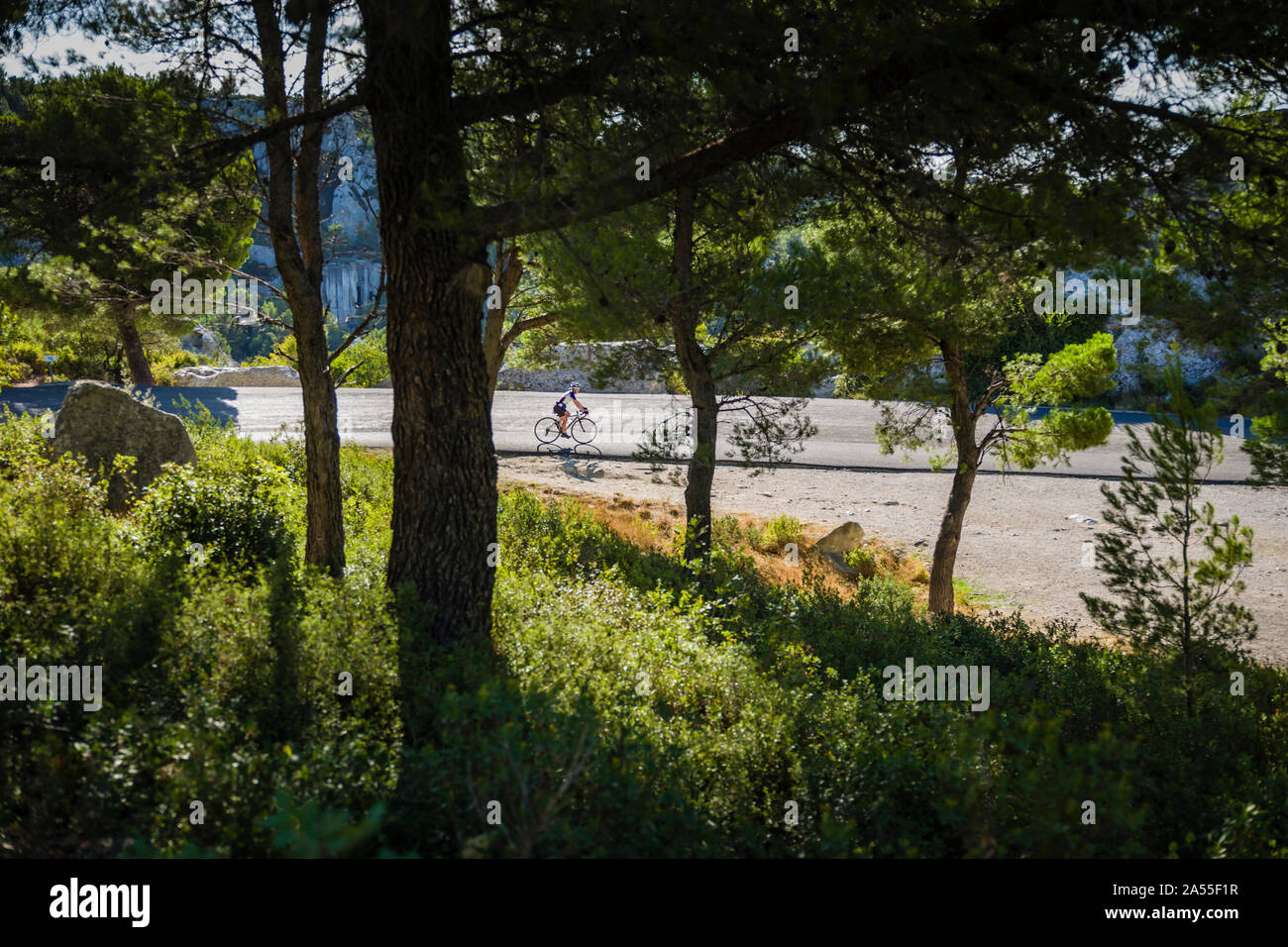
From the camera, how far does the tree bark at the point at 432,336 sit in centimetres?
489

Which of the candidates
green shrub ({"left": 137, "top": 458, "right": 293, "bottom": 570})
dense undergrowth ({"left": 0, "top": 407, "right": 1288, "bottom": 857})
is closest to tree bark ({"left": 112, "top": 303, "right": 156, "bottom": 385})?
green shrub ({"left": 137, "top": 458, "right": 293, "bottom": 570})

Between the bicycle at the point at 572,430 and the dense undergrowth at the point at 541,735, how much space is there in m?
12.1

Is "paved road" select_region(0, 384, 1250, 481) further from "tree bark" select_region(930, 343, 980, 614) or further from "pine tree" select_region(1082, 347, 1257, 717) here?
"pine tree" select_region(1082, 347, 1257, 717)

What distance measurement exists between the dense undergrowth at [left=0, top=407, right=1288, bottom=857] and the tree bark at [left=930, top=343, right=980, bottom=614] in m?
4.13

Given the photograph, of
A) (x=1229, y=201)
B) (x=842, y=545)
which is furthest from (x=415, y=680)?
(x=842, y=545)

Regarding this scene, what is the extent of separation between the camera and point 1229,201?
5434 millimetres

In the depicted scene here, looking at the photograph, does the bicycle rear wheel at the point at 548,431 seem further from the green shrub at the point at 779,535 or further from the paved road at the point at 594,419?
the green shrub at the point at 779,535

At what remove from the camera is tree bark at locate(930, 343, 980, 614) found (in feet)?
34.9

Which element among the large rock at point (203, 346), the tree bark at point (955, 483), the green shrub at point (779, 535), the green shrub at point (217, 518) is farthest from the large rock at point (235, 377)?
the tree bark at point (955, 483)

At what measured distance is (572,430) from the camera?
61.7 ft

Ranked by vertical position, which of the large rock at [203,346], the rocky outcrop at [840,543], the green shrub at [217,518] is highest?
the large rock at [203,346]

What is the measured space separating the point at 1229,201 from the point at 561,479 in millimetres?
11875

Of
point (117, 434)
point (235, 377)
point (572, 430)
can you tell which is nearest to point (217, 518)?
point (117, 434)

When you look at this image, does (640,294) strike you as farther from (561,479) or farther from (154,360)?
(154,360)
